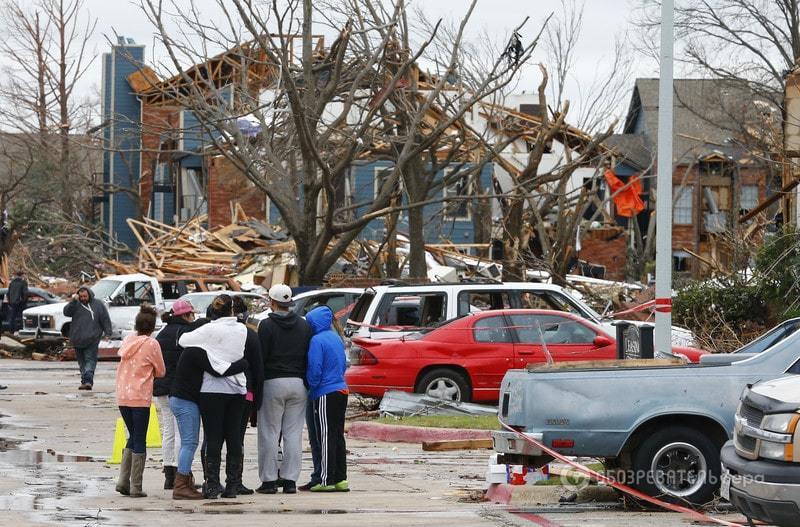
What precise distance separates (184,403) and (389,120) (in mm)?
19241

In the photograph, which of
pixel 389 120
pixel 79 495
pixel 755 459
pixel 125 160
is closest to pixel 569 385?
pixel 755 459

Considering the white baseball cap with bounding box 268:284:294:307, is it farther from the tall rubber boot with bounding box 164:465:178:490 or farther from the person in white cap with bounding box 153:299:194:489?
the tall rubber boot with bounding box 164:465:178:490

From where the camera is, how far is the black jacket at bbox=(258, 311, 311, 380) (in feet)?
38.9

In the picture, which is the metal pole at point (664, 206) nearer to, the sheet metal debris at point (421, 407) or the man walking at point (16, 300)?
the sheet metal debris at point (421, 407)

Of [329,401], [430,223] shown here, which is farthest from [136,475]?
[430,223]

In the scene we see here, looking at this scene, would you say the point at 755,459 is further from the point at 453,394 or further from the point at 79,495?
the point at 453,394

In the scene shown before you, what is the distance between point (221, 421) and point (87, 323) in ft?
37.7

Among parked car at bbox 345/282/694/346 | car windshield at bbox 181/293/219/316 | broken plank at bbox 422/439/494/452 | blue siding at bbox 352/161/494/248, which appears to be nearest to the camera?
broken plank at bbox 422/439/494/452

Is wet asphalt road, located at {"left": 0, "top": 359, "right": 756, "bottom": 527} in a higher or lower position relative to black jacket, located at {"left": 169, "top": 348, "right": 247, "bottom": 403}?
lower

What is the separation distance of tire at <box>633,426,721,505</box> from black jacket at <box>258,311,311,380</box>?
10.1ft

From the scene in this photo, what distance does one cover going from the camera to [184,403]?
11547mm

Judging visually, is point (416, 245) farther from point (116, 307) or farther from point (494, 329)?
point (494, 329)

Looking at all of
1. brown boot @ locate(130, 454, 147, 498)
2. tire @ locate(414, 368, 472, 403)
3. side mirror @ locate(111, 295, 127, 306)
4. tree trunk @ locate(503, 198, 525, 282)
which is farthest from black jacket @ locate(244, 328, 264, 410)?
tree trunk @ locate(503, 198, 525, 282)

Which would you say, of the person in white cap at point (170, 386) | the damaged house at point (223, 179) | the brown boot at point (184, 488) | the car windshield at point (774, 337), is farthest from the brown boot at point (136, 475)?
the damaged house at point (223, 179)
